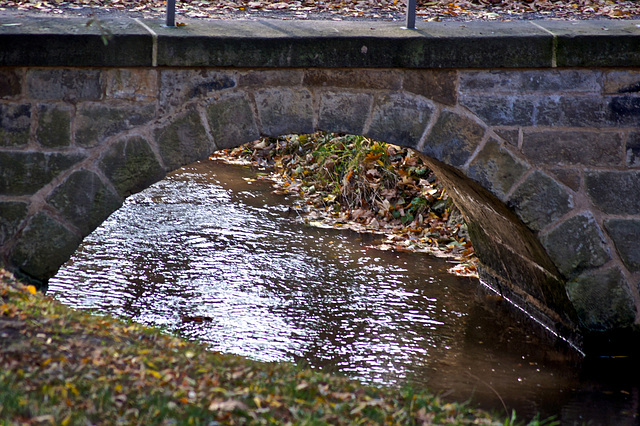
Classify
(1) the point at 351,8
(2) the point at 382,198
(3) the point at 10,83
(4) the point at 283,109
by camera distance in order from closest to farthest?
(3) the point at 10,83 < (4) the point at 283,109 < (1) the point at 351,8 < (2) the point at 382,198

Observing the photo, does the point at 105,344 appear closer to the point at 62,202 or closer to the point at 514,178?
the point at 62,202

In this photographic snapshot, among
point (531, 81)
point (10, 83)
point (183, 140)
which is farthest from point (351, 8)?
point (10, 83)

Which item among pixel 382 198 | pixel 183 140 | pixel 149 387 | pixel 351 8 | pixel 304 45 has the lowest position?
pixel 382 198

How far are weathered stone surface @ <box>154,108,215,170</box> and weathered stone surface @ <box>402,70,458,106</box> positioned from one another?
1.21 meters

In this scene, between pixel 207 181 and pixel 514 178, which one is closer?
pixel 514 178

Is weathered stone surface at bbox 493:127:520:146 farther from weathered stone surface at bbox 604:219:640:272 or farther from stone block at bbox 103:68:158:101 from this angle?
stone block at bbox 103:68:158:101

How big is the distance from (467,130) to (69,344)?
255 centimetres

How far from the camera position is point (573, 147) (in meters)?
4.47

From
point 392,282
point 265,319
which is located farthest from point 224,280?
point 392,282

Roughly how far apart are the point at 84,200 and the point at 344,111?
158 cm

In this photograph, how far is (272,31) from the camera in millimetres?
4270

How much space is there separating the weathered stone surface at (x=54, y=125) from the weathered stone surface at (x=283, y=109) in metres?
1.07

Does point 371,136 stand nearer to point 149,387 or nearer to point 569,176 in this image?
point 569,176

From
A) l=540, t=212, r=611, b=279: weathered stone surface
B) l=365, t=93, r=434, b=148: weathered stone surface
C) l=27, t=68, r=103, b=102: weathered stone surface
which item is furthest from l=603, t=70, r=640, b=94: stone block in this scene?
l=27, t=68, r=103, b=102: weathered stone surface
